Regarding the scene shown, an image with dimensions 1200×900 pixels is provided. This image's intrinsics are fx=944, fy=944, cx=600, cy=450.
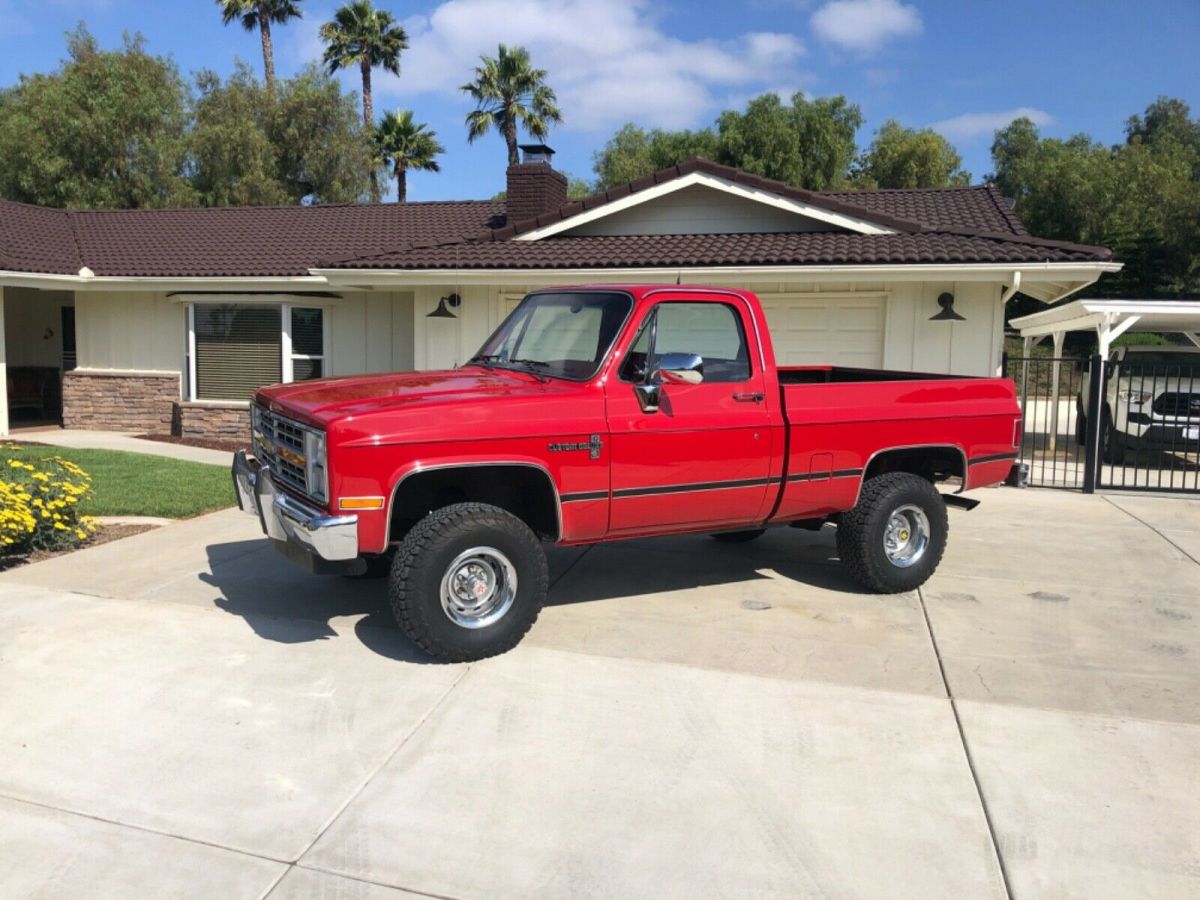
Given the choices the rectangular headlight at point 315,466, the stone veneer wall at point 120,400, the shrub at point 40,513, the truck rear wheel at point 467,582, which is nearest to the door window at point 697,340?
the truck rear wheel at point 467,582

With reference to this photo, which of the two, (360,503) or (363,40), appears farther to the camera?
(363,40)

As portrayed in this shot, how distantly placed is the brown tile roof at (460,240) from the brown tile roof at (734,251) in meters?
0.02

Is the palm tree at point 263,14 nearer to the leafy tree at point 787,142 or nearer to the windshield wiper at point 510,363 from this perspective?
the leafy tree at point 787,142

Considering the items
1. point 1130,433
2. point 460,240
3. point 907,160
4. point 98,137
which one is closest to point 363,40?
A: point 98,137

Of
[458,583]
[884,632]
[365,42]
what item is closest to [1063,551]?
[884,632]

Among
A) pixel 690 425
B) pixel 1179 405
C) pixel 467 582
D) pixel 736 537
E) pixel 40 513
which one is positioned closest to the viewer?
pixel 467 582

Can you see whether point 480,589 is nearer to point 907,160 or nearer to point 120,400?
point 120,400

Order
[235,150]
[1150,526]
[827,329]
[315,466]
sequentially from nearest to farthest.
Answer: [315,466] < [1150,526] < [827,329] < [235,150]

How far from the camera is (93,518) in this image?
8117 mm

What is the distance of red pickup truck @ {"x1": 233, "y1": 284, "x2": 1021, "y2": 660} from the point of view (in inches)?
193

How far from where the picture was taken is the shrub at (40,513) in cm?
690

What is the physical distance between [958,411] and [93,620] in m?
5.84

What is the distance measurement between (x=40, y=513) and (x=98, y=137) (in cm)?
2650

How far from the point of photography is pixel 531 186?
15.3 meters
